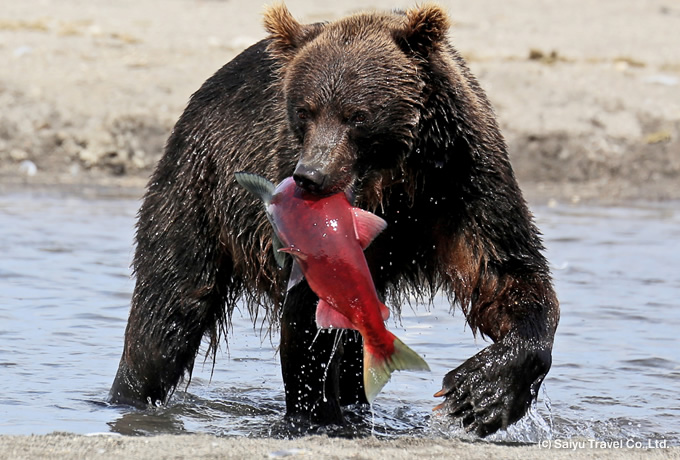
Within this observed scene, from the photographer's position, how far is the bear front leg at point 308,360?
17.1ft

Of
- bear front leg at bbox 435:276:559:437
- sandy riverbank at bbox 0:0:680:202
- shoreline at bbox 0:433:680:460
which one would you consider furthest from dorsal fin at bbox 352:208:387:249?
sandy riverbank at bbox 0:0:680:202

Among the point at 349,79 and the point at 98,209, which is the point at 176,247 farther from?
the point at 98,209

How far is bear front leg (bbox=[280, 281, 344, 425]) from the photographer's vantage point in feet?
17.1

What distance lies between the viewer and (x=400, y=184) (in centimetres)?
503

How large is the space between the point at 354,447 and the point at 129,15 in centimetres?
1228

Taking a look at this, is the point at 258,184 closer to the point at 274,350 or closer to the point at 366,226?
the point at 366,226

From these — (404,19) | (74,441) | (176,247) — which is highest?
(404,19)

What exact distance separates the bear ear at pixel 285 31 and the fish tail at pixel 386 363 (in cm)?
156

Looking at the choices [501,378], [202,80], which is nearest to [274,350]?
[501,378]

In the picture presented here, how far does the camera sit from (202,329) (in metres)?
5.96

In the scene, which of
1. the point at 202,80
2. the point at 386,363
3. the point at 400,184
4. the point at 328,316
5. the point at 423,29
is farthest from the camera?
the point at 202,80

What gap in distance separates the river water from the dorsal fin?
1040 mm

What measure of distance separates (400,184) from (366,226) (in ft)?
2.42

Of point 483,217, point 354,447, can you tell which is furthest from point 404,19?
point 354,447
